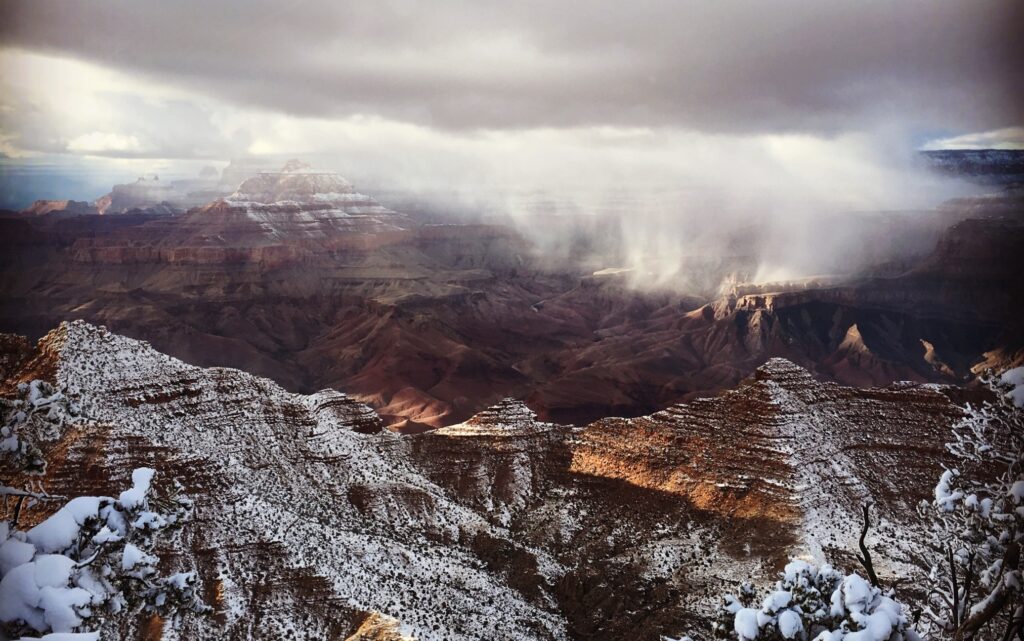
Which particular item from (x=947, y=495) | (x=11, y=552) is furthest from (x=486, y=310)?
(x=11, y=552)

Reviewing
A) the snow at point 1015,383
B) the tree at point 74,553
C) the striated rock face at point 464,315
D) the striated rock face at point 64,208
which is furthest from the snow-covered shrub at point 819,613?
the striated rock face at point 64,208

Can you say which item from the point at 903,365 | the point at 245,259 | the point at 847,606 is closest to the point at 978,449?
the point at 847,606

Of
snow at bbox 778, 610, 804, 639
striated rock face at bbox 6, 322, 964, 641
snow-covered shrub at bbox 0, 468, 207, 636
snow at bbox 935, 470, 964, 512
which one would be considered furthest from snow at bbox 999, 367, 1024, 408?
striated rock face at bbox 6, 322, 964, 641

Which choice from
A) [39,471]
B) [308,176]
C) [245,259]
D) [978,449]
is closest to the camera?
[39,471]

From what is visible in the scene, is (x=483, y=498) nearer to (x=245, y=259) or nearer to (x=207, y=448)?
(x=207, y=448)

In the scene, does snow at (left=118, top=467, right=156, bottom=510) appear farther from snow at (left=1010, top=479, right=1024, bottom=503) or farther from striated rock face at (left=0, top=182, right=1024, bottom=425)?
striated rock face at (left=0, top=182, right=1024, bottom=425)

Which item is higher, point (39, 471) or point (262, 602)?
point (39, 471)
